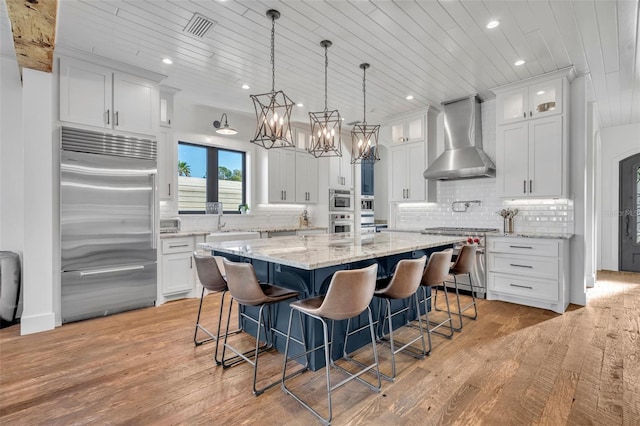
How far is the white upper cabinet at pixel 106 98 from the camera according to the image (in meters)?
3.40

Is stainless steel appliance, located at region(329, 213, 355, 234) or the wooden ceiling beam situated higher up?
the wooden ceiling beam

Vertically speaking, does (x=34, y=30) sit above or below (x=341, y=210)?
above

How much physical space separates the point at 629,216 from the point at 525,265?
389 cm

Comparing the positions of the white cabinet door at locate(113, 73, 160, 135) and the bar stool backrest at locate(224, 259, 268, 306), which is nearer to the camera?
the bar stool backrest at locate(224, 259, 268, 306)

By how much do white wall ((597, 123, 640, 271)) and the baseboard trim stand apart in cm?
867

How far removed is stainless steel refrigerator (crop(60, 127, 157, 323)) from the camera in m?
3.40

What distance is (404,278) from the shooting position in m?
2.32

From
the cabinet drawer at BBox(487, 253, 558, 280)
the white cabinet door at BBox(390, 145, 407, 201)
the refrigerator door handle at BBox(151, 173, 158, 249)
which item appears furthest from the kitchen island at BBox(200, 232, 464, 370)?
the white cabinet door at BBox(390, 145, 407, 201)

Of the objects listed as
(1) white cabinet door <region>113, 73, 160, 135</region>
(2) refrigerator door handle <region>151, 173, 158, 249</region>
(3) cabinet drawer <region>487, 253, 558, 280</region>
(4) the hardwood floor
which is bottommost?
(4) the hardwood floor

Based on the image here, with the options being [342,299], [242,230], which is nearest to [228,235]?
[242,230]

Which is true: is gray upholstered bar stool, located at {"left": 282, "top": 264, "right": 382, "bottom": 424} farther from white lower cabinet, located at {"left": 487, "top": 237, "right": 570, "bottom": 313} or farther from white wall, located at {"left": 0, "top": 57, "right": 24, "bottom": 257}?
white wall, located at {"left": 0, "top": 57, "right": 24, "bottom": 257}

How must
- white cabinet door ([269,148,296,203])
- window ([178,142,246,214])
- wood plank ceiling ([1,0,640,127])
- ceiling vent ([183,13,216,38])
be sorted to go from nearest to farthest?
wood plank ceiling ([1,0,640,127]) → ceiling vent ([183,13,216,38]) → window ([178,142,246,214]) → white cabinet door ([269,148,296,203])

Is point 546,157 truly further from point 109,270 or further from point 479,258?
point 109,270

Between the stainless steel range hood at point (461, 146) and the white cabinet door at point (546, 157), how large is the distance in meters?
0.55
